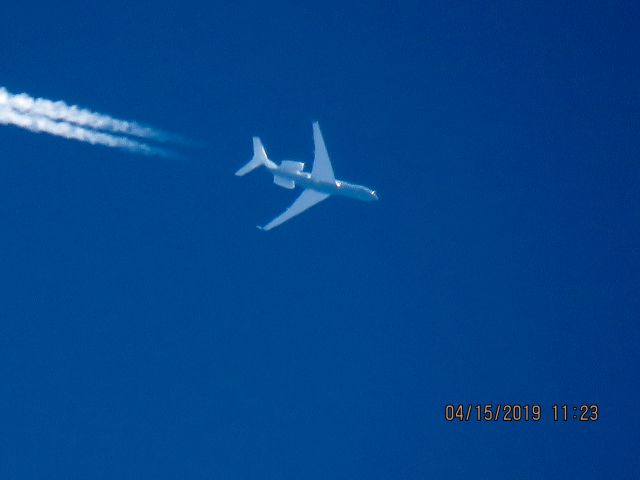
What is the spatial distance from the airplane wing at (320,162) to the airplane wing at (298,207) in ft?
5.29

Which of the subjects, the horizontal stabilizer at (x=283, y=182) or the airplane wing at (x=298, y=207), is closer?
the horizontal stabilizer at (x=283, y=182)

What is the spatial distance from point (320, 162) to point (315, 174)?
65 cm

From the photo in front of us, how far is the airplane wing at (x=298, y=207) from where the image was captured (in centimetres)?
3416

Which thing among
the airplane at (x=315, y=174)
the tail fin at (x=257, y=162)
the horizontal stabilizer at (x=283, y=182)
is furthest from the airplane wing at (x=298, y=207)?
the tail fin at (x=257, y=162)

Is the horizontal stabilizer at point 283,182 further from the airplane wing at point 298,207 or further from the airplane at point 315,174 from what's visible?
the airplane wing at point 298,207

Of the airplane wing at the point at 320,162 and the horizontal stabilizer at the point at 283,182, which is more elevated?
the airplane wing at the point at 320,162

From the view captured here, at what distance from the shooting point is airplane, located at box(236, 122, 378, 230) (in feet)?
107

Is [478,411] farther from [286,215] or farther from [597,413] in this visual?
[286,215]

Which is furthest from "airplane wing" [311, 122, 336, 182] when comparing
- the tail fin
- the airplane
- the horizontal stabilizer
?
the tail fin

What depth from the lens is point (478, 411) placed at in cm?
3650

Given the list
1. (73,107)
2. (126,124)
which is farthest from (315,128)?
(73,107)

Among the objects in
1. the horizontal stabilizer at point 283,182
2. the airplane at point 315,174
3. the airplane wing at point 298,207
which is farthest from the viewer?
the airplane wing at point 298,207

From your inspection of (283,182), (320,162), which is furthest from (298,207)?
(320,162)

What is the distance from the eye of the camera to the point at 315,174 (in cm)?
3275
